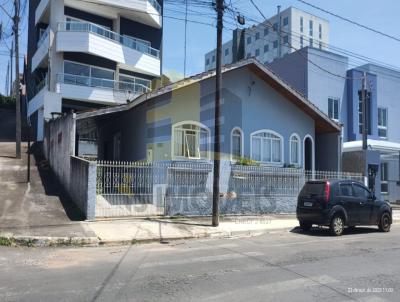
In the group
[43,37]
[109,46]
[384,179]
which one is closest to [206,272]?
[384,179]

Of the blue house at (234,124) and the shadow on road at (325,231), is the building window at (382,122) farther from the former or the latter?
the shadow on road at (325,231)

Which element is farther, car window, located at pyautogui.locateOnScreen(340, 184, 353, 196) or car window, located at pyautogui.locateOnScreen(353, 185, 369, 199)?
car window, located at pyautogui.locateOnScreen(353, 185, 369, 199)

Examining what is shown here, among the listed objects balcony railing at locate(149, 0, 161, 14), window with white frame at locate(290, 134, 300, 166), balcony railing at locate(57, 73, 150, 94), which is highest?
balcony railing at locate(149, 0, 161, 14)

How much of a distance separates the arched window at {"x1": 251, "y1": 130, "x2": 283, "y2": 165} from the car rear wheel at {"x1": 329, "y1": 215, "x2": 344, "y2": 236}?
746 centimetres

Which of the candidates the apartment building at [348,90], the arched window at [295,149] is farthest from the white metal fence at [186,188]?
the apartment building at [348,90]

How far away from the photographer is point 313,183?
14.7 meters

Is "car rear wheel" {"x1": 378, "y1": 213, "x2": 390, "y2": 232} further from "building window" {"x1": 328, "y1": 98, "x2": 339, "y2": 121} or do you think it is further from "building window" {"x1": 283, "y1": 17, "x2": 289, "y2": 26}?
"building window" {"x1": 283, "y1": 17, "x2": 289, "y2": 26}

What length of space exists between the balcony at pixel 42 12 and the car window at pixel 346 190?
2671cm

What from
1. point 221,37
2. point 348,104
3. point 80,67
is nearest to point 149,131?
point 221,37

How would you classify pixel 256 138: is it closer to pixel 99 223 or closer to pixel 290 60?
pixel 99 223

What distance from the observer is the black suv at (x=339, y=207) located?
45.9 ft

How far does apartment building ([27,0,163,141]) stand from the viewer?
3139 centimetres

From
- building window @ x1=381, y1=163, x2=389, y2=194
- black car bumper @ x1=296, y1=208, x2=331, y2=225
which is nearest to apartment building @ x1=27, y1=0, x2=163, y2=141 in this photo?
building window @ x1=381, y1=163, x2=389, y2=194

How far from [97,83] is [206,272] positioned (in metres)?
26.3
